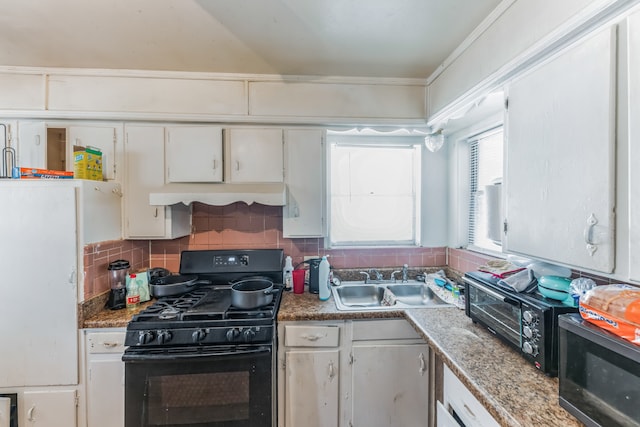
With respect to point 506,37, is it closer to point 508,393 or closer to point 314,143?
point 314,143

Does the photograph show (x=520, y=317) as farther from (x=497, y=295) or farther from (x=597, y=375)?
(x=597, y=375)

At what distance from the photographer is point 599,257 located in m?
0.83

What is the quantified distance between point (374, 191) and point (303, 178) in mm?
735

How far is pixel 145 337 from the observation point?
4.63 feet

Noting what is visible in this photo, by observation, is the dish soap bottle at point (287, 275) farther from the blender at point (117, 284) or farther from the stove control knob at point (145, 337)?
the blender at point (117, 284)

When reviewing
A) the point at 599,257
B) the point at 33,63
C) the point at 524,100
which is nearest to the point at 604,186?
the point at 599,257

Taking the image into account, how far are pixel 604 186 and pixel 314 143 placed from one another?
1.54 m

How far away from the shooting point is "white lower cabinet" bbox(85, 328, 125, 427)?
1.51 m

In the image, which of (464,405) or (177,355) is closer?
(464,405)

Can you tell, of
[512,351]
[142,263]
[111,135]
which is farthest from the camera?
[142,263]

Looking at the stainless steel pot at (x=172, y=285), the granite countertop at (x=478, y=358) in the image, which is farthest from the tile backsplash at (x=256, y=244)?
the granite countertop at (x=478, y=358)

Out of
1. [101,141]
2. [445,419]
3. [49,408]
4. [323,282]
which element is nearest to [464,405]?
[445,419]

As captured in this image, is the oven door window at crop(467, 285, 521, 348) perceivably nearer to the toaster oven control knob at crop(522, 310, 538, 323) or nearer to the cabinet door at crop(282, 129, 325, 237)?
the toaster oven control knob at crop(522, 310, 538, 323)

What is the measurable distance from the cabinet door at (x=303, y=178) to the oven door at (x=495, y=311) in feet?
3.59
